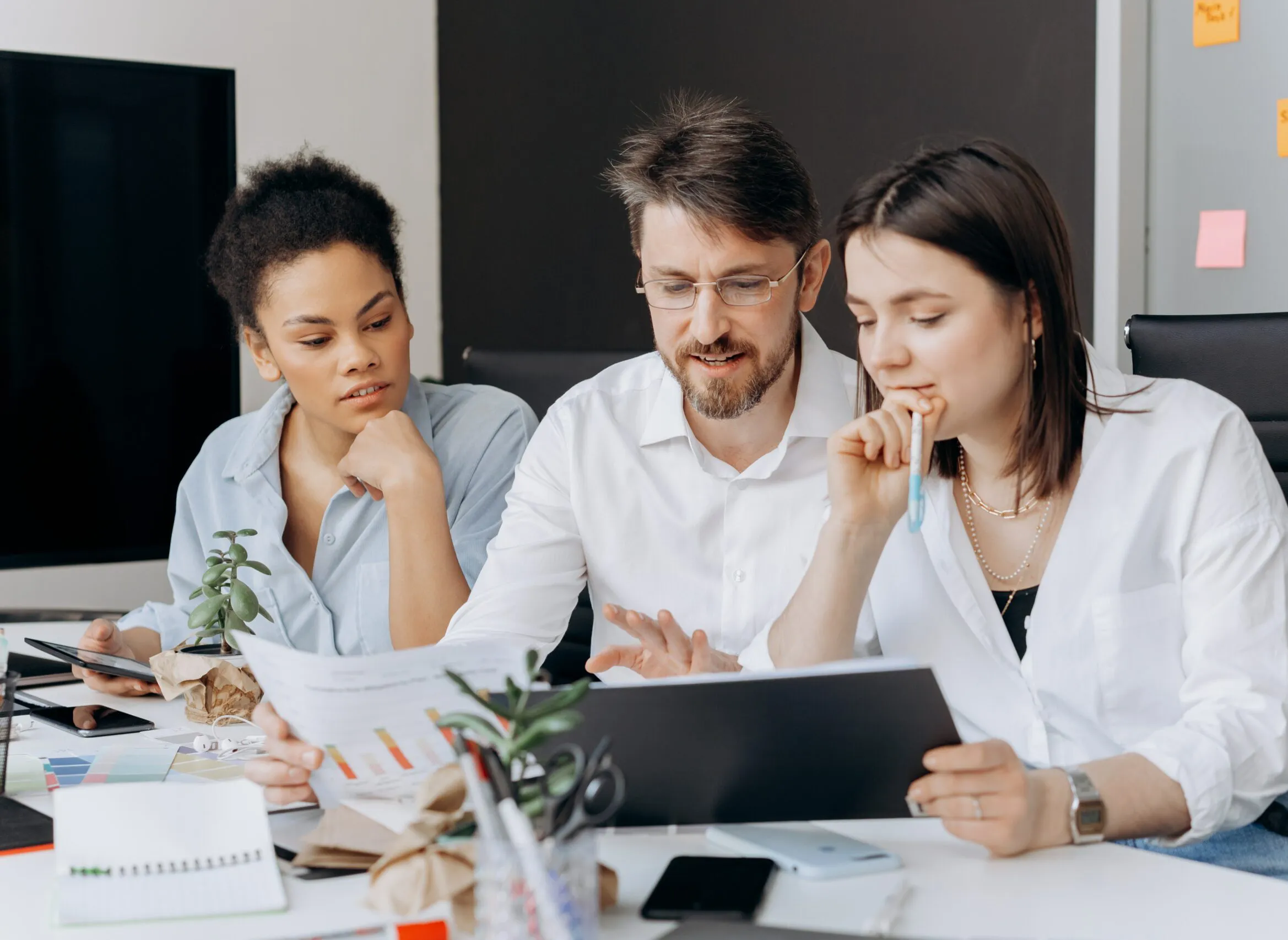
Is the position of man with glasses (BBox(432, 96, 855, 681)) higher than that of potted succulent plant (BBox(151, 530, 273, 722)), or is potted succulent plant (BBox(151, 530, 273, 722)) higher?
man with glasses (BBox(432, 96, 855, 681))

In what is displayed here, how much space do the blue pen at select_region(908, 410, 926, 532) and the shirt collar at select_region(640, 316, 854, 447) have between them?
0.31 metres

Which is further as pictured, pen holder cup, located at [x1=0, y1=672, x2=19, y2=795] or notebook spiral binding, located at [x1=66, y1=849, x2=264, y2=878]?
pen holder cup, located at [x1=0, y1=672, x2=19, y2=795]

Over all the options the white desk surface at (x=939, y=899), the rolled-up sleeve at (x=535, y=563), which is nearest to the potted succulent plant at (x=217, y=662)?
the rolled-up sleeve at (x=535, y=563)

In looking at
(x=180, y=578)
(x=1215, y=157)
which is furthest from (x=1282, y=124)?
(x=180, y=578)

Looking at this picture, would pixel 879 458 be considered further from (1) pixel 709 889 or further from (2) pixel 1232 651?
(1) pixel 709 889

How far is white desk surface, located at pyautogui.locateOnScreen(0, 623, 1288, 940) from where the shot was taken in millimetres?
959

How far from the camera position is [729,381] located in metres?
1.74

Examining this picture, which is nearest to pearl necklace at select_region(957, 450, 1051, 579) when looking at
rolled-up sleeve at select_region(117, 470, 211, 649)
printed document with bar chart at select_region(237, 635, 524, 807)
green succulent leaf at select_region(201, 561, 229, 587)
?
printed document with bar chart at select_region(237, 635, 524, 807)

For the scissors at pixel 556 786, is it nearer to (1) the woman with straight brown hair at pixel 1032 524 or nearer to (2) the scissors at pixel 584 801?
(2) the scissors at pixel 584 801

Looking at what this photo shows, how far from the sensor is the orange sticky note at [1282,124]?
2486 millimetres

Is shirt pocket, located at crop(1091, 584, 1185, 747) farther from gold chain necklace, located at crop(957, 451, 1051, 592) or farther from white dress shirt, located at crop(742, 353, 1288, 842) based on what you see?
gold chain necklace, located at crop(957, 451, 1051, 592)

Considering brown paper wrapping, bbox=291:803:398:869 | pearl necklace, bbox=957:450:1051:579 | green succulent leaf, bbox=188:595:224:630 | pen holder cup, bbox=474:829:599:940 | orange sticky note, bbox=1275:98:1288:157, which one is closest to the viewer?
pen holder cup, bbox=474:829:599:940

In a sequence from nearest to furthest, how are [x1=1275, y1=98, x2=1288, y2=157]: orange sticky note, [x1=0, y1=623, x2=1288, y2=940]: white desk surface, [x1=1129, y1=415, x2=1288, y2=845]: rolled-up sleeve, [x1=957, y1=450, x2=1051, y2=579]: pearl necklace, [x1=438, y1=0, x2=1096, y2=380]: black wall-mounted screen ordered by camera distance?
[x1=0, y1=623, x2=1288, y2=940]: white desk surface < [x1=1129, y1=415, x2=1288, y2=845]: rolled-up sleeve < [x1=957, y1=450, x2=1051, y2=579]: pearl necklace < [x1=1275, y1=98, x2=1288, y2=157]: orange sticky note < [x1=438, y1=0, x2=1096, y2=380]: black wall-mounted screen

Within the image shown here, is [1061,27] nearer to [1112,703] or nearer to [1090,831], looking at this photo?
[1112,703]
